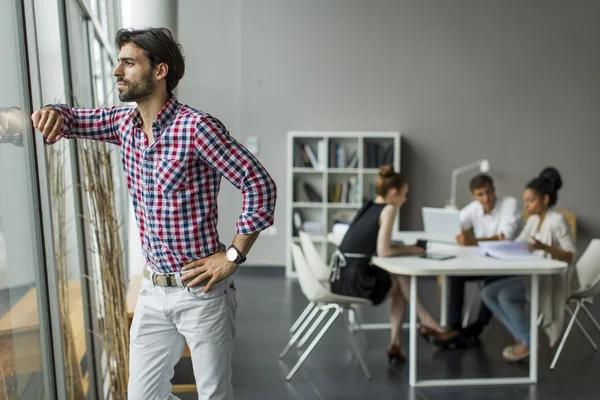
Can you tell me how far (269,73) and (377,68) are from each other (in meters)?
1.28

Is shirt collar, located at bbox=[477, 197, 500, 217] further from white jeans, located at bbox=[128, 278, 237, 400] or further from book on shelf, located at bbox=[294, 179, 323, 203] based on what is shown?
white jeans, located at bbox=[128, 278, 237, 400]

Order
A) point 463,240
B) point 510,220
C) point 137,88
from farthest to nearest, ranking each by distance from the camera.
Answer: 1. point 510,220
2. point 463,240
3. point 137,88

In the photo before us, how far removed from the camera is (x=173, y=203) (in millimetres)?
2104

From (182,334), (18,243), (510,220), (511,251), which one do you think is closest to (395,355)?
(511,251)

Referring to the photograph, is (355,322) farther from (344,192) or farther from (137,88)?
(137,88)

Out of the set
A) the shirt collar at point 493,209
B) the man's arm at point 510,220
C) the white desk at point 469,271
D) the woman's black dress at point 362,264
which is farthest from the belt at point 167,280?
the shirt collar at point 493,209

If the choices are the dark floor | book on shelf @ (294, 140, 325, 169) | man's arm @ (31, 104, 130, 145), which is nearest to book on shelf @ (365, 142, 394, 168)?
book on shelf @ (294, 140, 325, 169)

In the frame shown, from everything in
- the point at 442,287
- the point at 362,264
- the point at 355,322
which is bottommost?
the point at 355,322

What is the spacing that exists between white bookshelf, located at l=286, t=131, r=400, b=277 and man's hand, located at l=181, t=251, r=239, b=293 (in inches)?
234

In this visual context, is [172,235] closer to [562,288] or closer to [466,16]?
[562,288]

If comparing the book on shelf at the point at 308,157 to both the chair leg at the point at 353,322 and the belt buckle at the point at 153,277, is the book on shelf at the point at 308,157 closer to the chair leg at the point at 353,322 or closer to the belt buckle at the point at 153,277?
the chair leg at the point at 353,322

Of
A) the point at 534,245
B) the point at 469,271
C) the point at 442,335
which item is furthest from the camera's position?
the point at 442,335

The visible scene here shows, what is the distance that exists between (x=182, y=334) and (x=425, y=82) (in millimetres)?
6695

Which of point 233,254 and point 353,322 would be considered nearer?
point 233,254
